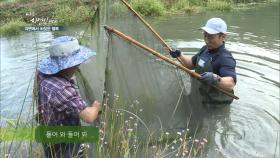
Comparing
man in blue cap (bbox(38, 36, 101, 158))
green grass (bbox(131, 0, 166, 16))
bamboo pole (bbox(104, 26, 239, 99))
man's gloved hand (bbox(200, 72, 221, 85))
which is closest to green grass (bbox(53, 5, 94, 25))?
green grass (bbox(131, 0, 166, 16))

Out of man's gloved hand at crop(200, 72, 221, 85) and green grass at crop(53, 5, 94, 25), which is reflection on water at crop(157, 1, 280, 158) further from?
green grass at crop(53, 5, 94, 25)

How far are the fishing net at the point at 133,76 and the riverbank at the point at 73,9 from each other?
8.98 m

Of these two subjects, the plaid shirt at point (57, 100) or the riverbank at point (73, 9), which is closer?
the plaid shirt at point (57, 100)

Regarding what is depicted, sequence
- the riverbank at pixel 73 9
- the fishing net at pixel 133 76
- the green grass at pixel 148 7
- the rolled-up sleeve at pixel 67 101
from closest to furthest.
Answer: the rolled-up sleeve at pixel 67 101 → the fishing net at pixel 133 76 → the riverbank at pixel 73 9 → the green grass at pixel 148 7

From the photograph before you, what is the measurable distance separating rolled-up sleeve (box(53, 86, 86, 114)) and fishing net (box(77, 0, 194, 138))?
923mm

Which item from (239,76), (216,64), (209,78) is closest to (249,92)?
(239,76)

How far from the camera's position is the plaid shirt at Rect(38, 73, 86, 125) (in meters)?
3.32

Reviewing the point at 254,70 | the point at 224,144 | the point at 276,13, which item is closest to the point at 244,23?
the point at 276,13

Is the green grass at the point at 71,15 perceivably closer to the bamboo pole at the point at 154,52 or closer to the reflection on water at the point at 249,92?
the reflection on water at the point at 249,92

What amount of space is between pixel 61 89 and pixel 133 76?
143 cm

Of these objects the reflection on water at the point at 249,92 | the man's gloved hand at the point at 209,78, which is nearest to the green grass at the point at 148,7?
the reflection on water at the point at 249,92

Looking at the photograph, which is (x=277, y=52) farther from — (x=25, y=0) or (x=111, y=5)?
(x=25, y=0)

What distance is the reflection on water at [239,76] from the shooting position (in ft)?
17.7

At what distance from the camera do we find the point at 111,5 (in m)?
5.06
